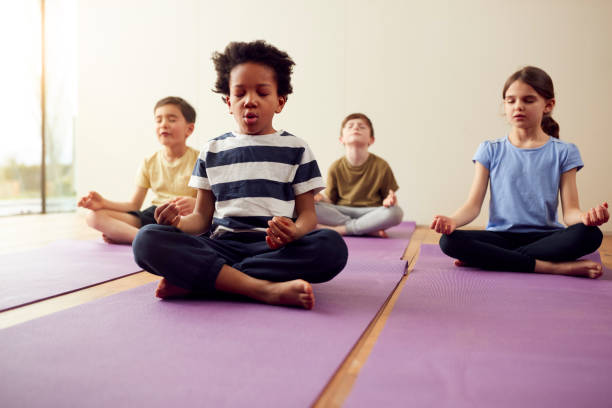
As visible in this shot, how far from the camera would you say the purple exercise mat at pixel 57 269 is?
142 cm

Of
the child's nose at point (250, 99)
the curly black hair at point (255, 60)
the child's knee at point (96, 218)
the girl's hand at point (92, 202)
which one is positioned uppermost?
the curly black hair at point (255, 60)

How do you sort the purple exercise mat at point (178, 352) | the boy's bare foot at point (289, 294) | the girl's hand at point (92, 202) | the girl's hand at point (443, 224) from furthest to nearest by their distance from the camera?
1. the girl's hand at point (92, 202)
2. the girl's hand at point (443, 224)
3. the boy's bare foot at point (289, 294)
4. the purple exercise mat at point (178, 352)

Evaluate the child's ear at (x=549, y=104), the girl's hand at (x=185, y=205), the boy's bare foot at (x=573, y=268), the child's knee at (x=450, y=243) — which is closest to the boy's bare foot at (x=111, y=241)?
the girl's hand at (x=185, y=205)

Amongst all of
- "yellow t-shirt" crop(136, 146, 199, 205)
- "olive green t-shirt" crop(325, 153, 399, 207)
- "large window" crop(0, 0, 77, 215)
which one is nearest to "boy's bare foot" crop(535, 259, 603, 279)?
"olive green t-shirt" crop(325, 153, 399, 207)

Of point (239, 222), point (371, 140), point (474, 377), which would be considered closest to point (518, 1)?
point (371, 140)

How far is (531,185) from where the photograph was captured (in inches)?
74.4

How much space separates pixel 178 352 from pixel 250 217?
21.2 inches

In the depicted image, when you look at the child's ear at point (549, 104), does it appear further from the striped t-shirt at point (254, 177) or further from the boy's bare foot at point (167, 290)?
the boy's bare foot at point (167, 290)

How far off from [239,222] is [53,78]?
141 inches

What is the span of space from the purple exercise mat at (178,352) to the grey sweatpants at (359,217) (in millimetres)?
1465

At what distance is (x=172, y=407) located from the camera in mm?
720

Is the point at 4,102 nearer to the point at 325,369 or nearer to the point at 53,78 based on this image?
the point at 53,78

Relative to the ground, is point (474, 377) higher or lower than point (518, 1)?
lower

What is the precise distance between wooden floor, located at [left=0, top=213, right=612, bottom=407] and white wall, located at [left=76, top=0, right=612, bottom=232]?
0.65m
